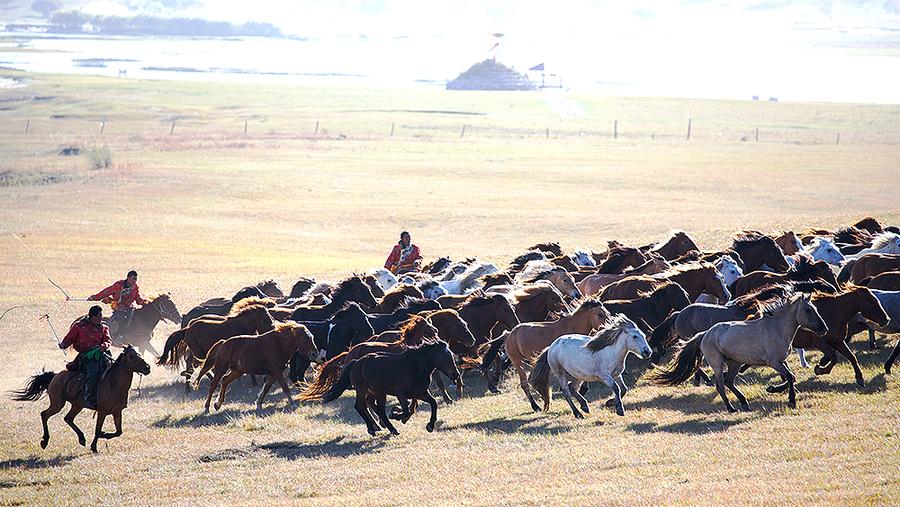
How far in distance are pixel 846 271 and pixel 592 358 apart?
A: 282 inches

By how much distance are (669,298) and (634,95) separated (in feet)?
318

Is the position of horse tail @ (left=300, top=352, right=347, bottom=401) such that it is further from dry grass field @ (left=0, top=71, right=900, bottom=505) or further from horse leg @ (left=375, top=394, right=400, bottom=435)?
horse leg @ (left=375, top=394, right=400, bottom=435)

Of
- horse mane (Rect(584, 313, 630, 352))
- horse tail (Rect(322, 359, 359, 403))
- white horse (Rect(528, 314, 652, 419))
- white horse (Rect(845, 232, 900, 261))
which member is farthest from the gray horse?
white horse (Rect(845, 232, 900, 261))

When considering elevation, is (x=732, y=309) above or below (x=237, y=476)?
above

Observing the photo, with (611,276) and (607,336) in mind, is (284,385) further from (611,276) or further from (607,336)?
(611,276)

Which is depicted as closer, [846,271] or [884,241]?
[846,271]

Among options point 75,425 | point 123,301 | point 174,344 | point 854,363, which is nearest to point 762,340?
point 854,363

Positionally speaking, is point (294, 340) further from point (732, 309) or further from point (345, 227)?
point (345, 227)

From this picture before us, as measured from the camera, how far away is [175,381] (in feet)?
58.9

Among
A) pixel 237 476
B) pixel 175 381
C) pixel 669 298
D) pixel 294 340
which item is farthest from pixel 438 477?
pixel 175 381

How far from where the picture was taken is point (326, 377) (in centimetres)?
1441

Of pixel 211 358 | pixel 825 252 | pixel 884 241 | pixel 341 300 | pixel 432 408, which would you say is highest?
pixel 884 241

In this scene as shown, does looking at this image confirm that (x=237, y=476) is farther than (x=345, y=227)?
No

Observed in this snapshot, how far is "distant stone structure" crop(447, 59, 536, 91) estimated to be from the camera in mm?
107500
